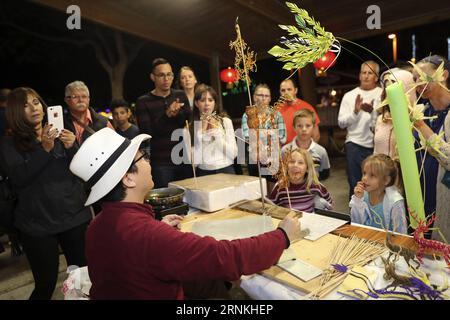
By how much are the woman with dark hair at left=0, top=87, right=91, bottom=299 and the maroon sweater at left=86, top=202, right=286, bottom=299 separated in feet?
3.92

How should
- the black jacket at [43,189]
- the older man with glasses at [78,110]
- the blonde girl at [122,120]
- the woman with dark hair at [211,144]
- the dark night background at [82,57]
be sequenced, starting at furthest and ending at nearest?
the dark night background at [82,57] < the blonde girl at [122,120] < the woman with dark hair at [211,144] < the older man with glasses at [78,110] < the black jacket at [43,189]

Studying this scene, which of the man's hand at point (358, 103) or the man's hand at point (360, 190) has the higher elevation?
the man's hand at point (358, 103)

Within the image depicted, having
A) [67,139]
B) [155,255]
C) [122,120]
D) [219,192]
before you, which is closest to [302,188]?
[219,192]

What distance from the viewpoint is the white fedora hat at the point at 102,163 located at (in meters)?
1.32

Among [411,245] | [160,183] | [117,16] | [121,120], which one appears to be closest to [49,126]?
[160,183]

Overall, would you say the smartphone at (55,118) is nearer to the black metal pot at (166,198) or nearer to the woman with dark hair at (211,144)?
the black metal pot at (166,198)

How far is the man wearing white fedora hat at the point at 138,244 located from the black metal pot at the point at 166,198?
606mm

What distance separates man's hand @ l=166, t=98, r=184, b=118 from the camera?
326 cm

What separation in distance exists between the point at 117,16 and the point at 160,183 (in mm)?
3409

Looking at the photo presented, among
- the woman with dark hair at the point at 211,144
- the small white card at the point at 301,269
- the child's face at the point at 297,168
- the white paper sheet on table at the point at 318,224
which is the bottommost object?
the small white card at the point at 301,269

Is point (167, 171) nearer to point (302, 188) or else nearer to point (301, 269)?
point (302, 188)

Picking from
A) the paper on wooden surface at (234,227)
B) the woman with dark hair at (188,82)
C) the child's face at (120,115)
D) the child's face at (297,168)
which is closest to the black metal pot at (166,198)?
the paper on wooden surface at (234,227)

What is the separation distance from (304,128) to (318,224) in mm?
1871

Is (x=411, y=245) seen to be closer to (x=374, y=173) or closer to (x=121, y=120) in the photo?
(x=374, y=173)
